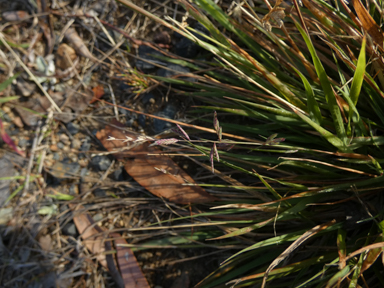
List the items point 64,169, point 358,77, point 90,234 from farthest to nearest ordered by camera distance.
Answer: point 64,169 → point 90,234 → point 358,77

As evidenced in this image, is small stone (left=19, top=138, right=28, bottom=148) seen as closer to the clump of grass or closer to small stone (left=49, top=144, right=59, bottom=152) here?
small stone (left=49, top=144, right=59, bottom=152)

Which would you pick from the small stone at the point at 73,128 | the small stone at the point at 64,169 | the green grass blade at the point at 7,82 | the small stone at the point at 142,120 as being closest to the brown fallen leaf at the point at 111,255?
the small stone at the point at 64,169

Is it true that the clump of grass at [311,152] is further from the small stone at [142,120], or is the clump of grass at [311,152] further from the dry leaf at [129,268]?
the small stone at [142,120]

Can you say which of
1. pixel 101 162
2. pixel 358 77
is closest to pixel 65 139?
pixel 101 162

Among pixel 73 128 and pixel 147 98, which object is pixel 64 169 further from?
pixel 147 98

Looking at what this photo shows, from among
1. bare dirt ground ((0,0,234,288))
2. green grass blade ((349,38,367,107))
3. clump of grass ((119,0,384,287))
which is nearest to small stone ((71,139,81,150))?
bare dirt ground ((0,0,234,288))

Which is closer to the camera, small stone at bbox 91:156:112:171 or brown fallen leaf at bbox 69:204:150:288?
brown fallen leaf at bbox 69:204:150:288
